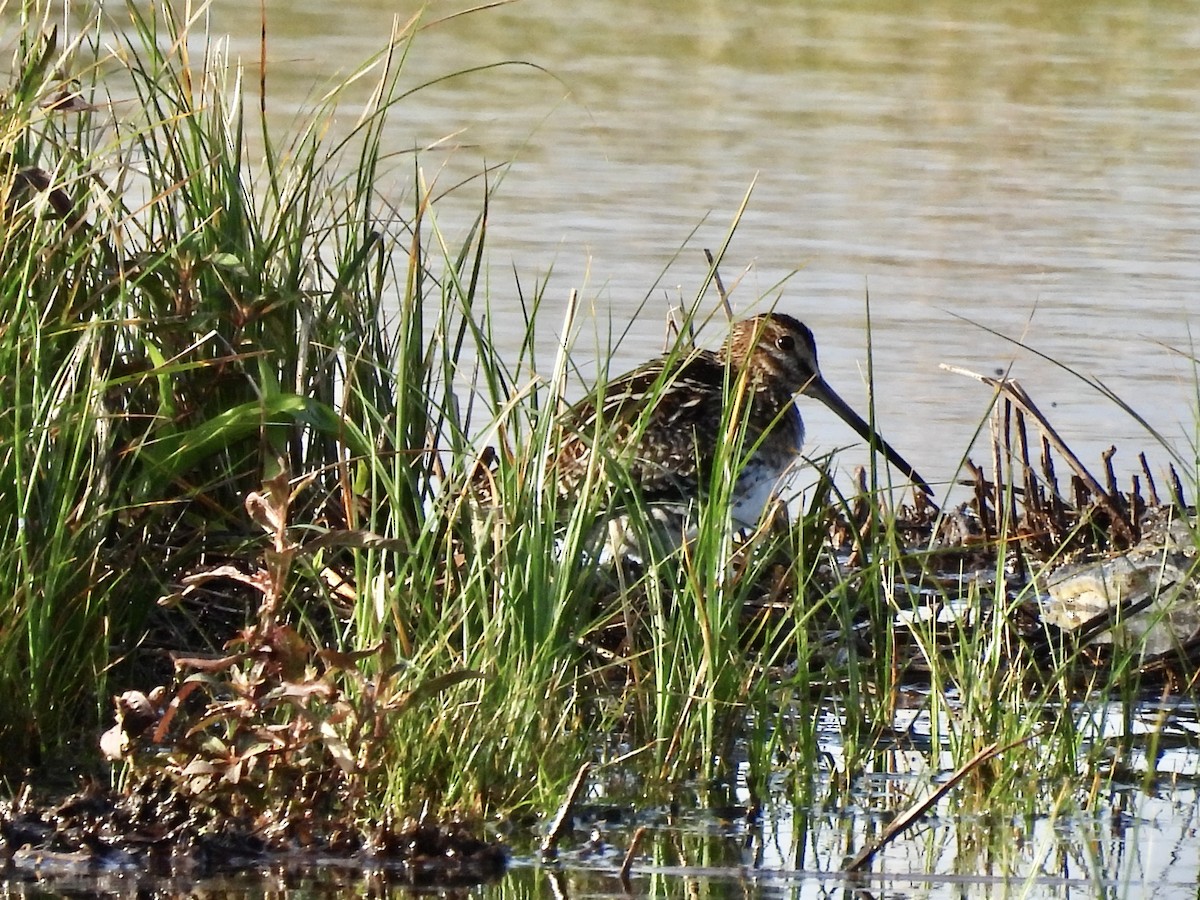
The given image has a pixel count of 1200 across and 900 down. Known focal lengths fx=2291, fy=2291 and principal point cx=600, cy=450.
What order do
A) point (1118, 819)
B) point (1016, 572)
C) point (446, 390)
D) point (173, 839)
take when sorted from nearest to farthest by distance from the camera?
point (173, 839)
point (1118, 819)
point (446, 390)
point (1016, 572)

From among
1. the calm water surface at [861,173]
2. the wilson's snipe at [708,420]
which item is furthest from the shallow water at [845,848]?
the calm water surface at [861,173]

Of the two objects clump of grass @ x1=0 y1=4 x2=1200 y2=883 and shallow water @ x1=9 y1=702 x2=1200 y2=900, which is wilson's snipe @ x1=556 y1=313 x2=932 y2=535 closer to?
clump of grass @ x1=0 y1=4 x2=1200 y2=883

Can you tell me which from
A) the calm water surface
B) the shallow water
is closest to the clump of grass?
the shallow water

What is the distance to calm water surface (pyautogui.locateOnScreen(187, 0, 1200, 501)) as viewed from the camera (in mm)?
7523

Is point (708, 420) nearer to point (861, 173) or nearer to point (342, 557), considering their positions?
point (342, 557)

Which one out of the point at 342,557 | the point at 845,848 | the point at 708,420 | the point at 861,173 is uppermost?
the point at 861,173

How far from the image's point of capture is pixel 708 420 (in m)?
5.13

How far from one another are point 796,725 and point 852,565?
0.97 metres

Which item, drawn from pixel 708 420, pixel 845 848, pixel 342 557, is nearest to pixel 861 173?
pixel 708 420

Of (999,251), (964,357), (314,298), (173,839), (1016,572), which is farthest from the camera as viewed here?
(999,251)

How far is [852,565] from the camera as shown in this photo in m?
4.91

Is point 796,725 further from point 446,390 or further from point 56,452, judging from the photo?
point 56,452

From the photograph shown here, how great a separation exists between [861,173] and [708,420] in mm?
6173

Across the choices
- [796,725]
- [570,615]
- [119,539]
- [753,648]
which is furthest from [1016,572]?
[119,539]
